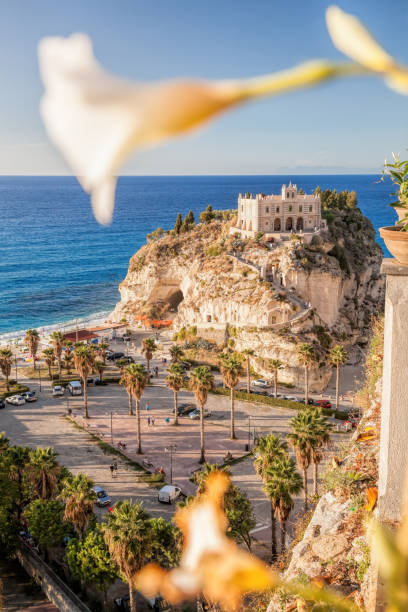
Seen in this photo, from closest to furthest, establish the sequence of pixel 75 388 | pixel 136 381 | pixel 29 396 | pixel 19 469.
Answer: pixel 19 469, pixel 136 381, pixel 29 396, pixel 75 388

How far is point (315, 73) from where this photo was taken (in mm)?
812

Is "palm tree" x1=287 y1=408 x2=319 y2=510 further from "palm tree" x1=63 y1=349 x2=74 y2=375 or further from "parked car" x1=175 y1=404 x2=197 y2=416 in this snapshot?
"palm tree" x1=63 y1=349 x2=74 y2=375

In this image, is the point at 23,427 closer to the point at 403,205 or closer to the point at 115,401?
the point at 115,401

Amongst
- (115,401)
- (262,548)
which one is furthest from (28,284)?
(262,548)

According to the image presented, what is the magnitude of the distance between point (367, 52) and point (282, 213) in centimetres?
6473

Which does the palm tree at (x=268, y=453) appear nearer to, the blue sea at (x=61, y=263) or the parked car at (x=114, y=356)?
the parked car at (x=114, y=356)

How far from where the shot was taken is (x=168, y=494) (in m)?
29.2

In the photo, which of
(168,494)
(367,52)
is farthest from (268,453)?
(367,52)

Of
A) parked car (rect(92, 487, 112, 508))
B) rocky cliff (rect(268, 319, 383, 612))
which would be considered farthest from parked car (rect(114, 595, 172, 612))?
rocky cliff (rect(268, 319, 383, 612))

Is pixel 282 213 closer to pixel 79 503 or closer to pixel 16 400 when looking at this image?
pixel 16 400

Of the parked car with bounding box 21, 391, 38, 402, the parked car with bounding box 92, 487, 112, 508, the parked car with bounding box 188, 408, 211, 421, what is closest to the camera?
the parked car with bounding box 92, 487, 112, 508

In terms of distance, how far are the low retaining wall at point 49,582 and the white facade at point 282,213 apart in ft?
151

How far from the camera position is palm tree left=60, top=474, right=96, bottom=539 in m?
21.0

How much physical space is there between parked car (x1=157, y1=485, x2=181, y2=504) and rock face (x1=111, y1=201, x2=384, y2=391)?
23.4 metres
